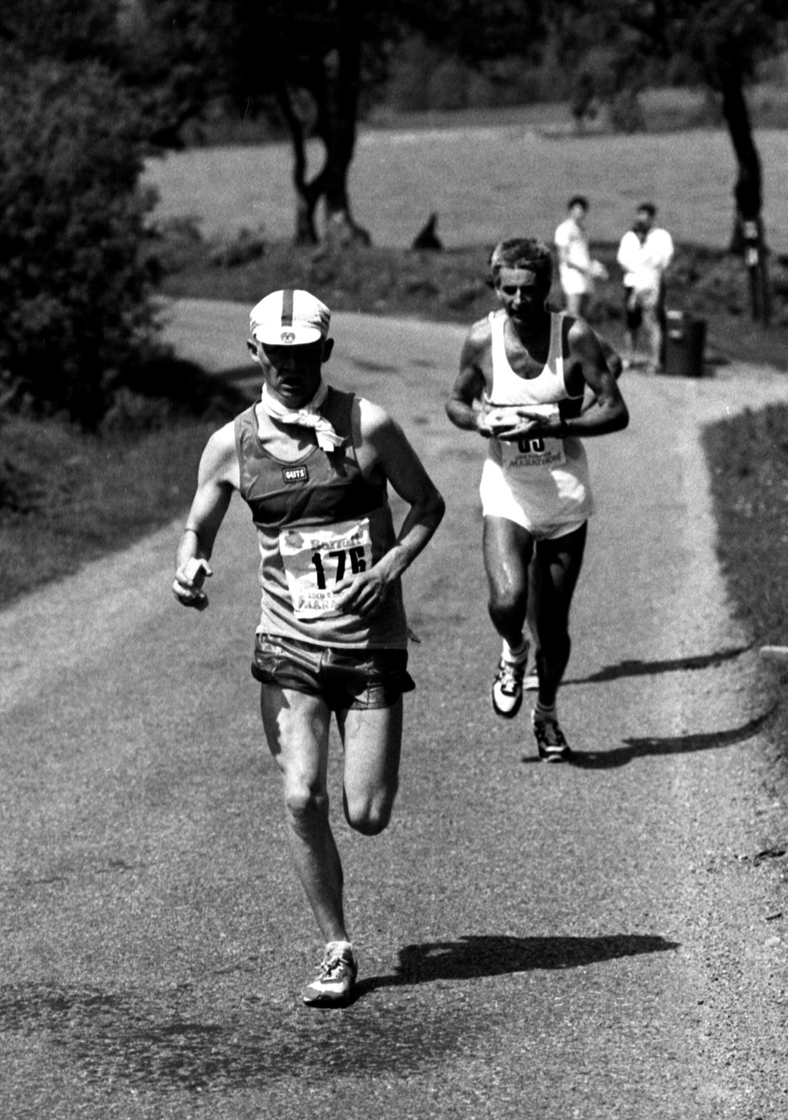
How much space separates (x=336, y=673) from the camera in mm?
6141

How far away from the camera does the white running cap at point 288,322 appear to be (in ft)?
19.2

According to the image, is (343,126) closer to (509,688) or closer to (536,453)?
(536,453)

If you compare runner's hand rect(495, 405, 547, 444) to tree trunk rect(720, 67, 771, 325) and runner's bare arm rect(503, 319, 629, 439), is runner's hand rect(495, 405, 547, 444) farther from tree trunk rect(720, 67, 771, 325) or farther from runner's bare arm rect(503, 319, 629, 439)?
tree trunk rect(720, 67, 771, 325)

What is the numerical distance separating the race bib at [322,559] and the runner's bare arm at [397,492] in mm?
37

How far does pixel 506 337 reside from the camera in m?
8.77

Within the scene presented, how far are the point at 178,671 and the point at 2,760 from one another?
6.66ft

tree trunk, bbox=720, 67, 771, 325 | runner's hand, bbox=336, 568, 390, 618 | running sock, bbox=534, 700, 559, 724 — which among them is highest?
runner's hand, bbox=336, 568, 390, 618

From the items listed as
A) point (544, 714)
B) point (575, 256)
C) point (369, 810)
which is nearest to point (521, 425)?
point (544, 714)

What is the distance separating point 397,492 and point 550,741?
326 centimetres

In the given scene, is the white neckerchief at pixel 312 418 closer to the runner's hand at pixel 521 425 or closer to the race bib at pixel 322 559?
the race bib at pixel 322 559

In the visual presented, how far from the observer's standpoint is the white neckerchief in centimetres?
605

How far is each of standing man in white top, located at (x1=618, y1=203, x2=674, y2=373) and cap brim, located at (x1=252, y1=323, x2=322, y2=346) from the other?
20201 mm

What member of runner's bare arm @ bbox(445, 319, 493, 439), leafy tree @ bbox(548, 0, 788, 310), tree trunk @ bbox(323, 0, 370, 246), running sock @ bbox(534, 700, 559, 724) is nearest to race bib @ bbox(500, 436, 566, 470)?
runner's bare arm @ bbox(445, 319, 493, 439)

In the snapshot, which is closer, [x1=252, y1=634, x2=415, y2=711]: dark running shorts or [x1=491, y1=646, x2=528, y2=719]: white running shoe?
[x1=252, y1=634, x2=415, y2=711]: dark running shorts
